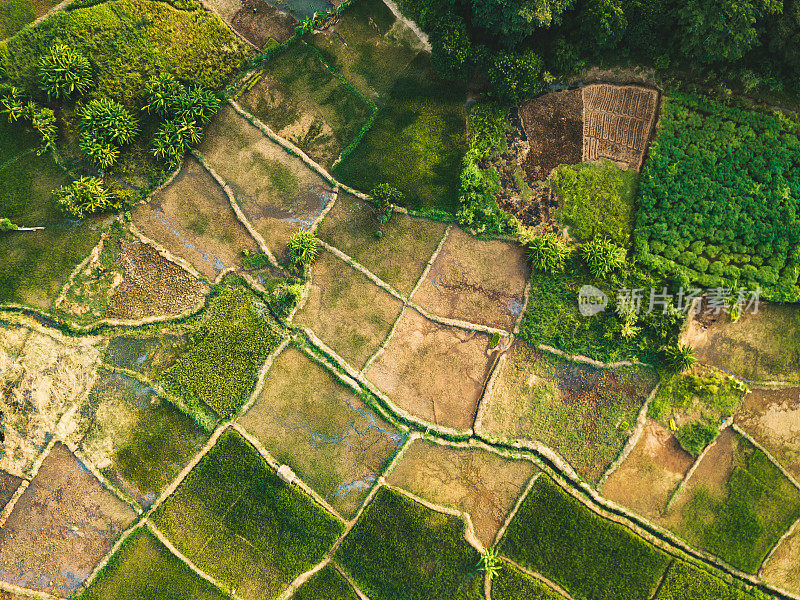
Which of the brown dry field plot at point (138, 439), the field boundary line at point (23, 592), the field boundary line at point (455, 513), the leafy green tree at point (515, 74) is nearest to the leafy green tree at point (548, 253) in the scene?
the leafy green tree at point (515, 74)

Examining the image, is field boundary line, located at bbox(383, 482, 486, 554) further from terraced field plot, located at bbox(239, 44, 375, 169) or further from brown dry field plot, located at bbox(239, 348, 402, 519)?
terraced field plot, located at bbox(239, 44, 375, 169)

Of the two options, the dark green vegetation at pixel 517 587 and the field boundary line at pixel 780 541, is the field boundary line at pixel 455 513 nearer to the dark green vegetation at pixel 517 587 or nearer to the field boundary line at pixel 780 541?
the dark green vegetation at pixel 517 587

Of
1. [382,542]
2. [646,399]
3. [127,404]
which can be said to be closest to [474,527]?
[382,542]

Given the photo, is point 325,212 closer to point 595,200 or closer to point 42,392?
point 595,200

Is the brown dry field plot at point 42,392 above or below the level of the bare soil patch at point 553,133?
below

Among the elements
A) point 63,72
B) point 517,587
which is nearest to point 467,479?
point 517,587

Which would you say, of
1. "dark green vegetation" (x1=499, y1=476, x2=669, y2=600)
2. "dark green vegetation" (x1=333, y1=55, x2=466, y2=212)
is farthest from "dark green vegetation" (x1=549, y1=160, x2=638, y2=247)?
"dark green vegetation" (x1=499, y1=476, x2=669, y2=600)
